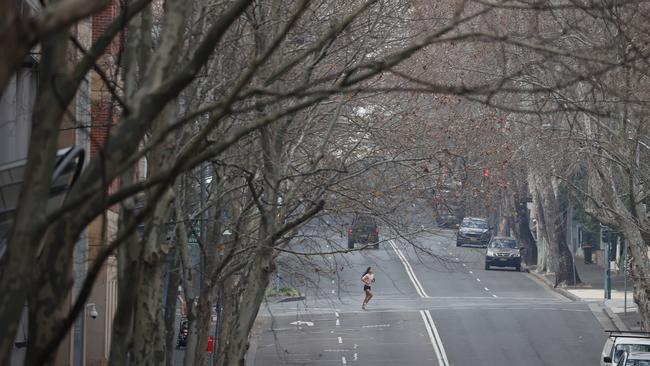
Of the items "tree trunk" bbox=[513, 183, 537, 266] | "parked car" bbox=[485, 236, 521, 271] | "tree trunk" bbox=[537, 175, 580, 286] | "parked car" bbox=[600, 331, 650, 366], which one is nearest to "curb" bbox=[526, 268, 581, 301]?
"tree trunk" bbox=[537, 175, 580, 286]

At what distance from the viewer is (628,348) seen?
2298cm

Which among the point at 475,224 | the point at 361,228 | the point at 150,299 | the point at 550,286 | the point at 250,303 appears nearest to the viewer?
the point at 150,299

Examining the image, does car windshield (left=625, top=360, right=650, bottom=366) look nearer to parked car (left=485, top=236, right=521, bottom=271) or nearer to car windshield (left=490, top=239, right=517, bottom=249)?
parked car (left=485, top=236, right=521, bottom=271)

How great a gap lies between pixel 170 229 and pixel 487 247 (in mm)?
36343

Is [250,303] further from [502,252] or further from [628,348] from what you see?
[502,252]

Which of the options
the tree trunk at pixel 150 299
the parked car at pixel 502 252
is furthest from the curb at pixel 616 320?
the tree trunk at pixel 150 299

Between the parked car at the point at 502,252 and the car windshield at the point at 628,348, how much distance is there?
108 ft

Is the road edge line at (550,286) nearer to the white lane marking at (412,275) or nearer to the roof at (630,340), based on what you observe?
the white lane marking at (412,275)

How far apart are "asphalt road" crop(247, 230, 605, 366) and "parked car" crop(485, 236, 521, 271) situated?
4.45 metres

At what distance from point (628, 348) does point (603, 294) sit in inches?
1063

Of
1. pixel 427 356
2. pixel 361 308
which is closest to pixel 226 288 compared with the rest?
pixel 427 356

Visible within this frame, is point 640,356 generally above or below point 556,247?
below

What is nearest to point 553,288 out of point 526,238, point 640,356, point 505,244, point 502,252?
point 502,252

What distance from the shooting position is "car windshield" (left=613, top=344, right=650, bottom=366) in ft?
74.8
